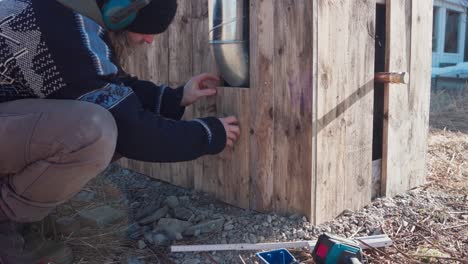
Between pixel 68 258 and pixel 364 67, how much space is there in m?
1.66

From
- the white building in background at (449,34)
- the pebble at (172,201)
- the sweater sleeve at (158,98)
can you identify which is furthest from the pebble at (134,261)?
the white building in background at (449,34)

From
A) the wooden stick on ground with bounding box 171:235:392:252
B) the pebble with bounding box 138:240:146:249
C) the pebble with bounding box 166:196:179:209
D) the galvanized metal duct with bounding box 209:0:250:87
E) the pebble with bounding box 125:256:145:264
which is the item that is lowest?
the pebble with bounding box 125:256:145:264

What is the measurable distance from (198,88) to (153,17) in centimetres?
66

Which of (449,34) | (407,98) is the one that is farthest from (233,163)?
(449,34)

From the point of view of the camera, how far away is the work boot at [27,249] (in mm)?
1894

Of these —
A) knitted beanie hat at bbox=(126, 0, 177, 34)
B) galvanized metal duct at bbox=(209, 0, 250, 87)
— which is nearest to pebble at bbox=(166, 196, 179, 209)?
galvanized metal duct at bbox=(209, 0, 250, 87)

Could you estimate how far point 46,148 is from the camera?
176cm

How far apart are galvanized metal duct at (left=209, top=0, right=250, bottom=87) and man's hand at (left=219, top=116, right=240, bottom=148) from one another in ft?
0.65

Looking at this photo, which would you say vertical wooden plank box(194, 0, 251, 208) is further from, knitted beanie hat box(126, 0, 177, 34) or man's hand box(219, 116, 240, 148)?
knitted beanie hat box(126, 0, 177, 34)

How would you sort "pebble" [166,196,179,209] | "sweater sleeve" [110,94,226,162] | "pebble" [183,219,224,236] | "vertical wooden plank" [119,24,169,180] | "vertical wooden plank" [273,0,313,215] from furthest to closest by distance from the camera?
"vertical wooden plank" [119,24,169,180] < "pebble" [166,196,179,209] < "pebble" [183,219,224,236] < "vertical wooden plank" [273,0,313,215] < "sweater sleeve" [110,94,226,162]

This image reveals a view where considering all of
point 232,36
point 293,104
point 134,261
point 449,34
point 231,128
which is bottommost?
point 134,261

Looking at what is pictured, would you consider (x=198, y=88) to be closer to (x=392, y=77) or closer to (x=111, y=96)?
(x=111, y=96)

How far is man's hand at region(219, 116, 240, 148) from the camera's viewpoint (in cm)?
233

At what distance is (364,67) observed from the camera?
248cm
